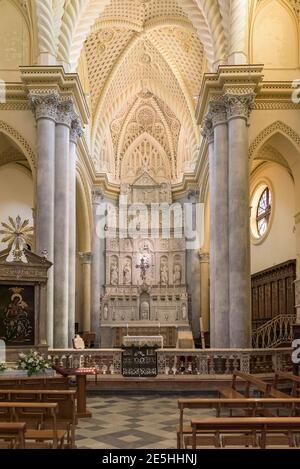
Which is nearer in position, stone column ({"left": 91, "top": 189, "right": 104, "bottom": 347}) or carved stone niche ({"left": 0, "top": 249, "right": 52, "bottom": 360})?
carved stone niche ({"left": 0, "top": 249, "right": 52, "bottom": 360})

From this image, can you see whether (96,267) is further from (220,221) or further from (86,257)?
(220,221)

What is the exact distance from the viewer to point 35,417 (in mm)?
7973

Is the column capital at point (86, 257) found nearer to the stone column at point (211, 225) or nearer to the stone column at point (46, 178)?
the stone column at point (211, 225)

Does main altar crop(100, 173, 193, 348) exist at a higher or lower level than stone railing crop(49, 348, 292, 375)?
higher

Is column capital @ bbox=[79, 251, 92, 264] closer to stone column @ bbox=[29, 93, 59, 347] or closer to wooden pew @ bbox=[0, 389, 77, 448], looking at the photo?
stone column @ bbox=[29, 93, 59, 347]

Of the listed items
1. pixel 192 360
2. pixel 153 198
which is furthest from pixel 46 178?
pixel 153 198

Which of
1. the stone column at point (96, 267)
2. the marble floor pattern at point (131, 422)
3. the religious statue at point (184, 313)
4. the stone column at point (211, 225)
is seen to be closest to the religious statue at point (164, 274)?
the religious statue at point (184, 313)

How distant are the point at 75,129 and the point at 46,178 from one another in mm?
3395

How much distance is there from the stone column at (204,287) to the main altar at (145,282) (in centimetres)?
85

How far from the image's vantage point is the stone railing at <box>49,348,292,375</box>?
1538 centimetres

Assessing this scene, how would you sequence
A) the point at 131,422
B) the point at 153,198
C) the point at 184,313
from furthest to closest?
Result: 1. the point at 153,198
2. the point at 184,313
3. the point at 131,422

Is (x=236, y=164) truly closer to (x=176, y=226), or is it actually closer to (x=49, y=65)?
(x=49, y=65)

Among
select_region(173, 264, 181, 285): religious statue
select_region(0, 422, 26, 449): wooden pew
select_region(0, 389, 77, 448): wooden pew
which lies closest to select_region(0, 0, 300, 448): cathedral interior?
select_region(173, 264, 181, 285): religious statue

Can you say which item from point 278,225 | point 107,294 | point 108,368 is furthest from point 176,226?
point 108,368
